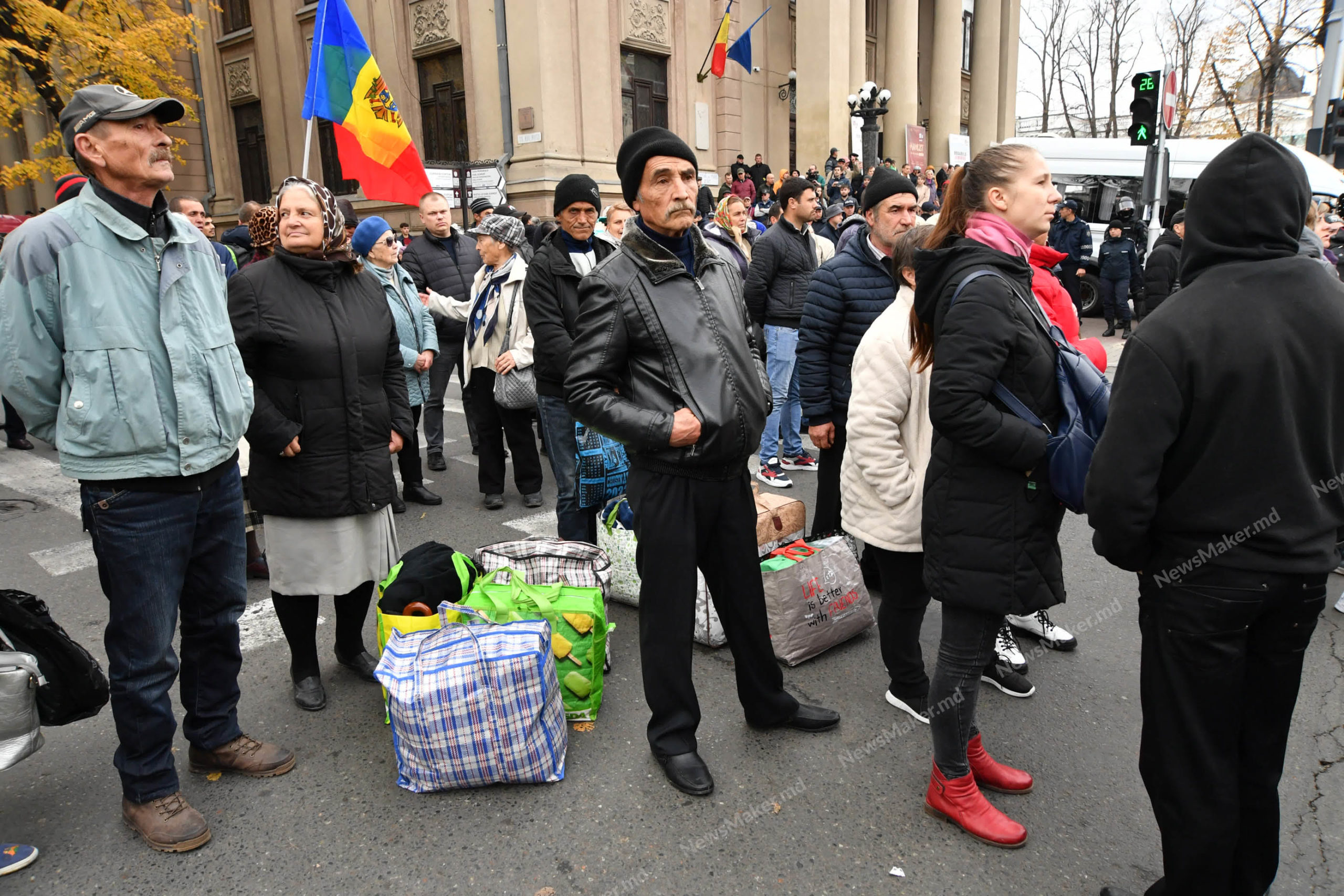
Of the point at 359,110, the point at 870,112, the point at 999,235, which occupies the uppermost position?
the point at 870,112

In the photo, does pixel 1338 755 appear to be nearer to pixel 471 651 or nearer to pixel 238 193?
pixel 471 651

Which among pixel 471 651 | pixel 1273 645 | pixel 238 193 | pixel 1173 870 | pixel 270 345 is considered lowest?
pixel 1173 870

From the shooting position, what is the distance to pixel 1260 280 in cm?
194

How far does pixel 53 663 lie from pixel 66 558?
3419 millimetres

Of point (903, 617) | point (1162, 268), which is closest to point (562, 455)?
point (903, 617)

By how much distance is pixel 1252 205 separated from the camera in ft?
6.40

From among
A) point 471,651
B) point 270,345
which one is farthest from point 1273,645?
point 270,345

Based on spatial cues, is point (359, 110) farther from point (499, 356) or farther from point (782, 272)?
point (782, 272)

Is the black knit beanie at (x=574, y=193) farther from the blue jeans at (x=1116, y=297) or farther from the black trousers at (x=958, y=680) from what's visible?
the blue jeans at (x=1116, y=297)

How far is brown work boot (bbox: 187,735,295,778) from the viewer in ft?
10.3

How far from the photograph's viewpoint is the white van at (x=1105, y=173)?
1728 cm

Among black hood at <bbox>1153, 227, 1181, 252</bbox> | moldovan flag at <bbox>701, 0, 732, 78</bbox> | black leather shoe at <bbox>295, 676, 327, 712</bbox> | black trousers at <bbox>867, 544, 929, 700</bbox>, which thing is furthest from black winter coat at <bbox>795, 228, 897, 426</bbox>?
moldovan flag at <bbox>701, 0, 732, 78</bbox>

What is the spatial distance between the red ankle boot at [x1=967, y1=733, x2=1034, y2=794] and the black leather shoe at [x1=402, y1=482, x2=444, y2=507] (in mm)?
4538

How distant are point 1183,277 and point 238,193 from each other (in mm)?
28249
